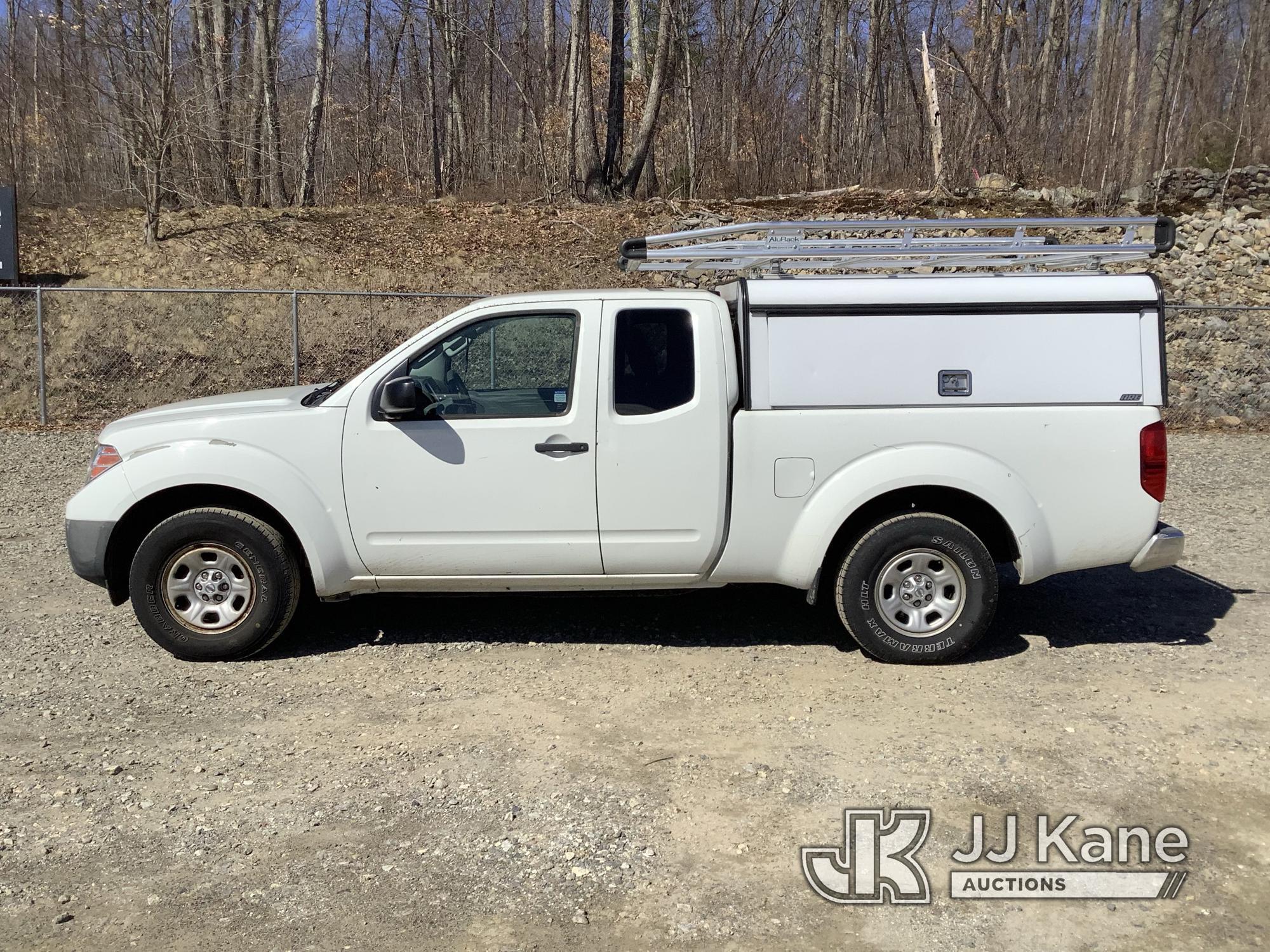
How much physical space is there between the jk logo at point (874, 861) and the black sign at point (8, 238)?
17.2 m

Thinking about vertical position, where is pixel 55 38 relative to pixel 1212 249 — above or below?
above

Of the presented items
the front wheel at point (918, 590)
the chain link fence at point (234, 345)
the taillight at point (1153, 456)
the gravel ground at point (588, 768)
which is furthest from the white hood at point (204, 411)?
the chain link fence at point (234, 345)

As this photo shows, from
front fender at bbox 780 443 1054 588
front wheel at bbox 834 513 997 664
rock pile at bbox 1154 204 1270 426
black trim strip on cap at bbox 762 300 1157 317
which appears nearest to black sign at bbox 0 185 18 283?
black trim strip on cap at bbox 762 300 1157 317

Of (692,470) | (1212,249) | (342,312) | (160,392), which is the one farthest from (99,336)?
(1212,249)

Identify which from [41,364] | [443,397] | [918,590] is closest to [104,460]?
[443,397]

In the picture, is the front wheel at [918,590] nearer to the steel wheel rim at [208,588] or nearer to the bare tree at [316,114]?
the steel wheel rim at [208,588]

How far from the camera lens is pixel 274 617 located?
19.7 ft

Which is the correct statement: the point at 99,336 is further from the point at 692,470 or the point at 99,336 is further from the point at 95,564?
the point at 692,470

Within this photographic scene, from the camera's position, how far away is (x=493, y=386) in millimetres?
6562

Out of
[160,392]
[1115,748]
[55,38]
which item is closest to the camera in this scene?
[1115,748]

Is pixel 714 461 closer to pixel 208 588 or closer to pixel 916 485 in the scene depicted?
pixel 916 485

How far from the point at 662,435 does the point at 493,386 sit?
47.9 inches

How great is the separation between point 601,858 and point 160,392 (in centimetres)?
1461

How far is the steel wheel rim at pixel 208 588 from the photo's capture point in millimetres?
5992
